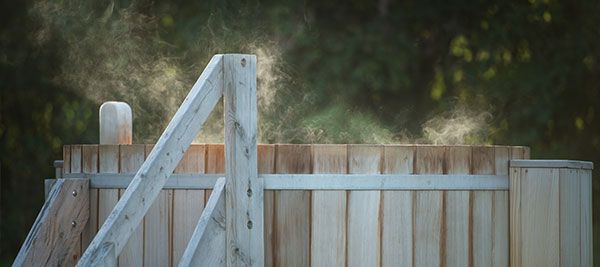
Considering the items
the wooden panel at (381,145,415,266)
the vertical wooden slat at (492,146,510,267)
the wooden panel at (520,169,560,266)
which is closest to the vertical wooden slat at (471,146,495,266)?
the vertical wooden slat at (492,146,510,267)

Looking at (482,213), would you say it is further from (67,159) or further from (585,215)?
(67,159)

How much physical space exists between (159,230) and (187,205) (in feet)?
0.58

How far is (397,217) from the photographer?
5160 mm

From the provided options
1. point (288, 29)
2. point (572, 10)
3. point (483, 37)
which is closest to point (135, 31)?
point (288, 29)

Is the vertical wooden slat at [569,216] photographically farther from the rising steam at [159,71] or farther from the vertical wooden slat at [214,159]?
the rising steam at [159,71]

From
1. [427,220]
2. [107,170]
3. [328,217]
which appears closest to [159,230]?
[107,170]

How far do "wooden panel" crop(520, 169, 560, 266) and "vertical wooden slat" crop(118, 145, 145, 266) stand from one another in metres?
1.74

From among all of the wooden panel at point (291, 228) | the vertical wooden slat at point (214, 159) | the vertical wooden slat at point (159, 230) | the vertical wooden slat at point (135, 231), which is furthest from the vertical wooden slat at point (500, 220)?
the vertical wooden slat at point (135, 231)

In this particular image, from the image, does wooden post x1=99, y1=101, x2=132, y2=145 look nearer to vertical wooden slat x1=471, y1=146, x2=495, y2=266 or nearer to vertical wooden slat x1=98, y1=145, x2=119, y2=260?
vertical wooden slat x1=98, y1=145, x2=119, y2=260

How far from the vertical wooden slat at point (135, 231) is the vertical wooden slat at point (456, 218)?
1.39 metres

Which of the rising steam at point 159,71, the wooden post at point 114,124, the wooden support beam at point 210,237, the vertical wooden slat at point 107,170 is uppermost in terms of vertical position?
the rising steam at point 159,71

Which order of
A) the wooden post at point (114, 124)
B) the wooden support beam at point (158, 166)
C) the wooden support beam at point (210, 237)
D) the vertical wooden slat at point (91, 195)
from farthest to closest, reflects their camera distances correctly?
the wooden post at point (114, 124) → the vertical wooden slat at point (91, 195) → the wooden support beam at point (210, 237) → the wooden support beam at point (158, 166)

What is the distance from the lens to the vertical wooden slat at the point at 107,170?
5.39m

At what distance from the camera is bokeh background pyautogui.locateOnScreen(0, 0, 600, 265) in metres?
10.5
